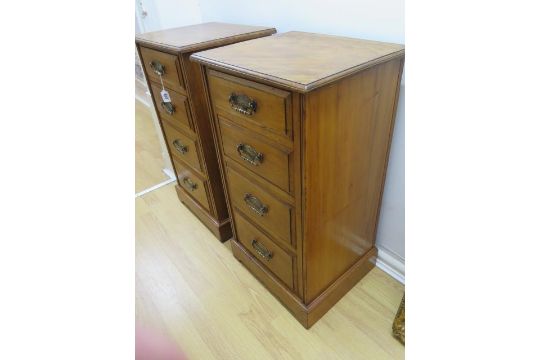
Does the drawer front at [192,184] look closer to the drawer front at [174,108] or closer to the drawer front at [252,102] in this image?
the drawer front at [174,108]

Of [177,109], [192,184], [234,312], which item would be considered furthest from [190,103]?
[234,312]

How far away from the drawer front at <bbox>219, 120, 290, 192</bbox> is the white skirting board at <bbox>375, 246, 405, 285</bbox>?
673 mm

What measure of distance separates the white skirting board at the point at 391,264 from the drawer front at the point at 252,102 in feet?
2.66

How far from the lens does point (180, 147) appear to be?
1.48 m

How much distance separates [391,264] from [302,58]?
0.92m

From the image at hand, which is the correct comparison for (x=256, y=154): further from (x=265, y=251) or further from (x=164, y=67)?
(x=164, y=67)

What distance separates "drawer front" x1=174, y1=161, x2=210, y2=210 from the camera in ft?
4.97

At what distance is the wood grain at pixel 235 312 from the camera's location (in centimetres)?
109

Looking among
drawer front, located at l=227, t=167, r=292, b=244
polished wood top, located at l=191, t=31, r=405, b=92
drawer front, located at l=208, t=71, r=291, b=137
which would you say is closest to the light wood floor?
drawer front, located at l=227, t=167, r=292, b=244

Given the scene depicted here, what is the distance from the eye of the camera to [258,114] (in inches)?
31.8

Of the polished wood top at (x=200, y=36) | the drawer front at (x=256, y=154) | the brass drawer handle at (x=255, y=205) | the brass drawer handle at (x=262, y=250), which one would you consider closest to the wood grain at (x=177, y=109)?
the polished wood top at (x=200, y=36)

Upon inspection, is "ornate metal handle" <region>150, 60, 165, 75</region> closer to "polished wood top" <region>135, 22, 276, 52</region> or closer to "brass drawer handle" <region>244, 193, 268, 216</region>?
"polished wood top" <region>135, 22, 276, 52</region>

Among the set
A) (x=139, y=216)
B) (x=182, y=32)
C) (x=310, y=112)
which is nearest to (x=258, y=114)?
(x=310, y=112)
